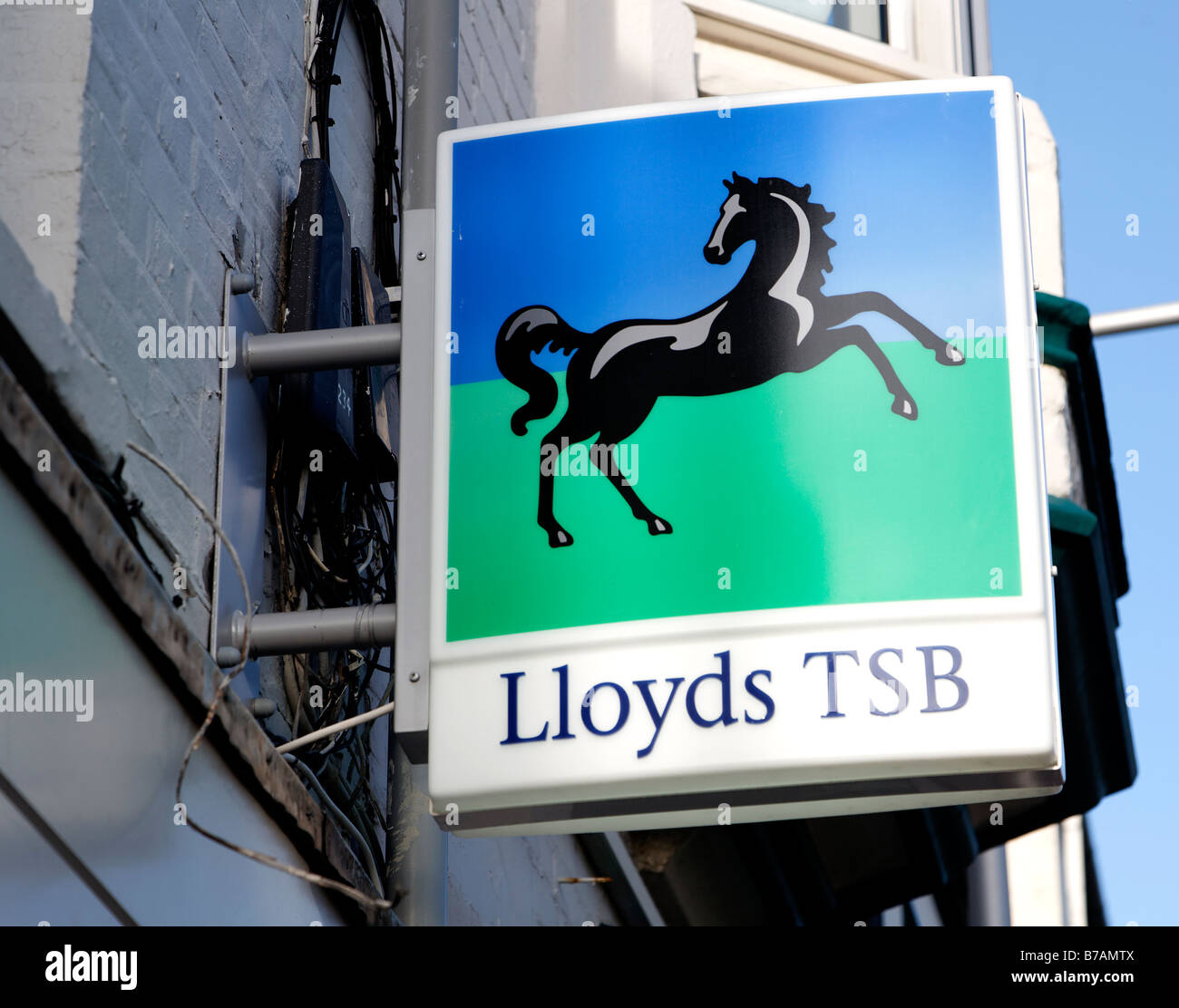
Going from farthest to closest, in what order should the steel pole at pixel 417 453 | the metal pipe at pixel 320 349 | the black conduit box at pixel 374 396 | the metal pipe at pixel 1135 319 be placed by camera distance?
the metal pipe at pixel 1135 319 → the black conduit box at pixel 374 396 → the metal pipe at pixel 320 349 → the steel pole at pixel 417 453

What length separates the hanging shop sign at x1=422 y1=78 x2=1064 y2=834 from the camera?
2965 mm

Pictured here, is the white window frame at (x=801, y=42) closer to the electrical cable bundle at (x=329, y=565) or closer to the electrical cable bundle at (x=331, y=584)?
the electrical cable bundle at (x=329, y=565)

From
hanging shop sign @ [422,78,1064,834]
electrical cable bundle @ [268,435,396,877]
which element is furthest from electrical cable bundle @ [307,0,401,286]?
hanging shop sign @ [422,78,1064,834]

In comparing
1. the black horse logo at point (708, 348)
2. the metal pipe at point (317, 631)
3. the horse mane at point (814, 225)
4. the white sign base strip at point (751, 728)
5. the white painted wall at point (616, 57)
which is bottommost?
the white sign base strip at point (751, 728)

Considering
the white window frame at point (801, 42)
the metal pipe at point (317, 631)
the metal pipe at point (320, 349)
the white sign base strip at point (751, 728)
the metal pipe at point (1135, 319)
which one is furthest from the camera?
the white window frame at point (801, 42)

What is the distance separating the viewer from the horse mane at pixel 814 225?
333cm

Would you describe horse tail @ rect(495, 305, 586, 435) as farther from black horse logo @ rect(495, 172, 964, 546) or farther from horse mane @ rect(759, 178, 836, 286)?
horse mane @ rect(759, 178, 836, 286)

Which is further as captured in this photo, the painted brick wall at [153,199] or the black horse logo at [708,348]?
the black horse logo at [708,348]

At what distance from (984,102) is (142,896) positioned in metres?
2.09

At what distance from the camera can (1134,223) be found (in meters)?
4.16

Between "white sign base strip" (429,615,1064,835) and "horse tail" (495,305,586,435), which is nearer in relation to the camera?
"white sign base strip" (429,615,1064,835)

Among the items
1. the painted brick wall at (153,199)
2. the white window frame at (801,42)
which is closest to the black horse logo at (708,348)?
the painted brick wall at (153,199)

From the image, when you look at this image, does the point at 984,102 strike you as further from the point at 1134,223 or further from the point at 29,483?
the point at 29,483

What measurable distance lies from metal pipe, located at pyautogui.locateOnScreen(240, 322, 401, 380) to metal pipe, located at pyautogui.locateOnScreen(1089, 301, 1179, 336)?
9.58ft
